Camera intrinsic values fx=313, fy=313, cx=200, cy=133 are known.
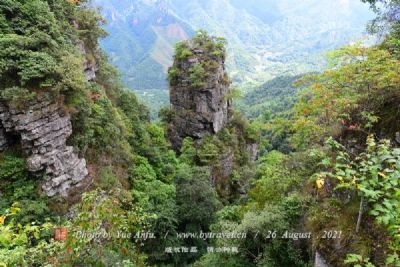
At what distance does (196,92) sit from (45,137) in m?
19.4

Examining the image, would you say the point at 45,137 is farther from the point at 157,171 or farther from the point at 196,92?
the point at 196,92

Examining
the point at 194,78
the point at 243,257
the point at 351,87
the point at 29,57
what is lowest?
the point at 243,257

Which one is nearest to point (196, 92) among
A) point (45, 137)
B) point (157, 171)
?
point (157, 171)

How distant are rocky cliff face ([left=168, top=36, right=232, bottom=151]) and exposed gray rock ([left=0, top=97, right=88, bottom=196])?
704 inches

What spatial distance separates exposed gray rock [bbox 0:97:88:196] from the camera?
12.9 meters

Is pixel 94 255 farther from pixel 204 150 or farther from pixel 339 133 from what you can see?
pixel 204 150

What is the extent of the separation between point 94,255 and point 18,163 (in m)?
8.43

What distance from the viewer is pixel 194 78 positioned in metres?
30.6

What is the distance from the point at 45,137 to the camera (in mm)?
13516

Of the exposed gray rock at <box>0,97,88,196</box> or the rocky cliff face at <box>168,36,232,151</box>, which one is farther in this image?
the rocky cliff face at <box>168,36,232,151</box>

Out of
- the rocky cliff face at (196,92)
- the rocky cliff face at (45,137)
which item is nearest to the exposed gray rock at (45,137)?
the rocky cliff face at (45,137)

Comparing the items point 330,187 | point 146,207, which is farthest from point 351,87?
point 146,207

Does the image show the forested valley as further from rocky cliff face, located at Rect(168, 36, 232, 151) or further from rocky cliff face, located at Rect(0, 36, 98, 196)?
rocky cliff face, located at Rect(168, 36, 232, 151)

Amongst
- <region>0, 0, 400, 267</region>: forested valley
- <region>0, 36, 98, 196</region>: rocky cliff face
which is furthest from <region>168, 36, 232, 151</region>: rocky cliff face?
<region>0, 36, 98, 196</region>: rocky cliff face
